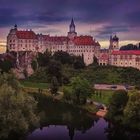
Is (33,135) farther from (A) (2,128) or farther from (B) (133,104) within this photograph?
(B) (133,104)

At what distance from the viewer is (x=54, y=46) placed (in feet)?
422

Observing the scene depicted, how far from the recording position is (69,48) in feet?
426

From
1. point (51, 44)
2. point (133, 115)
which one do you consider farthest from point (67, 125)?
point (51, 44)

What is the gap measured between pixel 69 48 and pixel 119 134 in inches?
3365

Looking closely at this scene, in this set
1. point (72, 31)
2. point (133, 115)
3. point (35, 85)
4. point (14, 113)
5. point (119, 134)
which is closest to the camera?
point (14, 113)

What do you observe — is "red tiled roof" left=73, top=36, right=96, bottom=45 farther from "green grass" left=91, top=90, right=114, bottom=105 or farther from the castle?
"green grass" left=91, top=90, right=114, bottom=105

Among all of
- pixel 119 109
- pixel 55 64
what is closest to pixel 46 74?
pixel 55 64

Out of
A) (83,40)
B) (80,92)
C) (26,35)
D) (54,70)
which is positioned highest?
(26,35)

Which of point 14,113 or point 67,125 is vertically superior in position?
point 14,113

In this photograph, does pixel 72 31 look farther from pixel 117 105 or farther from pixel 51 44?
pixel 117 105

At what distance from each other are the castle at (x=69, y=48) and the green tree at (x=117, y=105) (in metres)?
66.1

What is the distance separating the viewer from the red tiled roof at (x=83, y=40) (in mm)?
129200

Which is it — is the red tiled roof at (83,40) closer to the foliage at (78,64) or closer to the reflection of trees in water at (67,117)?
the foliage at (78,64)

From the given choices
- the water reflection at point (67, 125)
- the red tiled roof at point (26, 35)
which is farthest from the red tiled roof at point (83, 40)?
the water reflection at point (67, 125)
